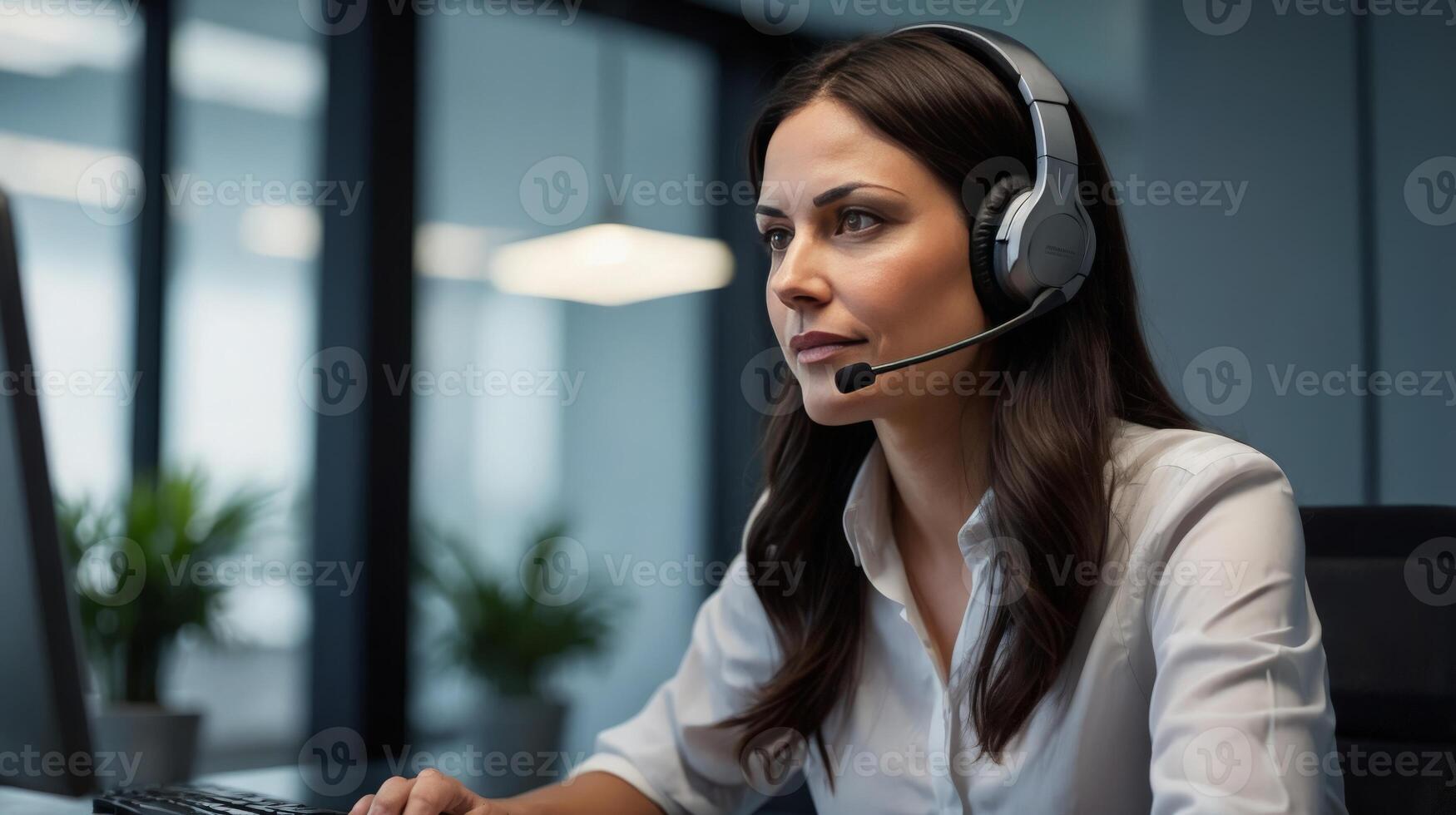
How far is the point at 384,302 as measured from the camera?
330 cm

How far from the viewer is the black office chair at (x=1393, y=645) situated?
0.91 metres

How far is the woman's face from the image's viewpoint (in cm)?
105

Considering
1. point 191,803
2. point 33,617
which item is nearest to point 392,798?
point 191,803

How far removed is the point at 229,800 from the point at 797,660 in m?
0.53

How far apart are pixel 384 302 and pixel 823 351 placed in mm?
2487

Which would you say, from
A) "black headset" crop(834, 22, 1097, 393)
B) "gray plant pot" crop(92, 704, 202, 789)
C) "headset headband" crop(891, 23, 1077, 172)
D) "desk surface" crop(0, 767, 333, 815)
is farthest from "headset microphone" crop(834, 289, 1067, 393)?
"gray plant pot" crop(92, 704, 202, 789)

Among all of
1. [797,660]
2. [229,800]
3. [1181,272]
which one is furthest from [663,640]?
[229,800]

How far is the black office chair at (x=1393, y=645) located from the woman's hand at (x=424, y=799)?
72 cm

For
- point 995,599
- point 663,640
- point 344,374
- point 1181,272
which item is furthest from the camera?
point 663,640

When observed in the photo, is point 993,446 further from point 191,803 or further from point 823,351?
point 191,803

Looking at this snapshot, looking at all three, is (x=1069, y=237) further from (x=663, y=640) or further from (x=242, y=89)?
(x=242, y=89)

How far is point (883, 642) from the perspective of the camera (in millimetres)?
1158

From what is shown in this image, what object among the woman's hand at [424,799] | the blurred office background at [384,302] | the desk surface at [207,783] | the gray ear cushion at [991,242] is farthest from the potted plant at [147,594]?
the gray ear cushion at [991,242]

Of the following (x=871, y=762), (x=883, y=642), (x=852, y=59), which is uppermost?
(x=852, y=59)
